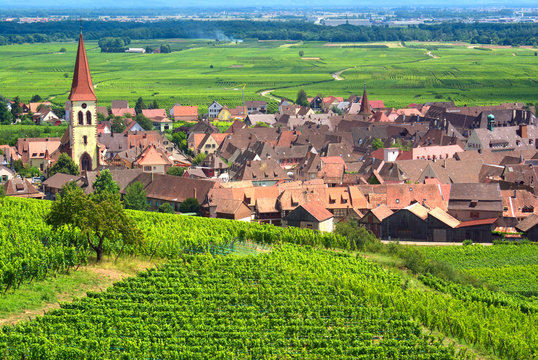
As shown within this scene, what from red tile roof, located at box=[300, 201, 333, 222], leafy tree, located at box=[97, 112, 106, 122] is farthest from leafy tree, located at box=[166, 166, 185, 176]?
leafy tree, located at box=[97, 112, 106, 122]

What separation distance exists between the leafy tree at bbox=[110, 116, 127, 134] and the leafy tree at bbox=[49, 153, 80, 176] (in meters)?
42.7

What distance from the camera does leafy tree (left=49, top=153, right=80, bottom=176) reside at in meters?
99.8

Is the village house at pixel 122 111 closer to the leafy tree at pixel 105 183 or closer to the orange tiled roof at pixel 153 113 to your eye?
the orange tiled roof at pixel 153 113

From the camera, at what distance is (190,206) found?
3241 inches

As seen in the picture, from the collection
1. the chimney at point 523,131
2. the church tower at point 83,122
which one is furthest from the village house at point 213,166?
the chimney at point 523,131

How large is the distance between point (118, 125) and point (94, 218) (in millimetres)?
98305

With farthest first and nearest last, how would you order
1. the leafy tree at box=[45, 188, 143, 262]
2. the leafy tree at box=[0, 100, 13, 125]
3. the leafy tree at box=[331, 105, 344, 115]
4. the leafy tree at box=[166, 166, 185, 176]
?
1. the leafy tree at box=[331, 105, 344, 115]
2. the leafy tree at box=[0, 100, 13, 125]
3. the leafy tree at box=[166, 166, 185, 176]
4. the leafy tree at box=[45, 188, 143, 262]

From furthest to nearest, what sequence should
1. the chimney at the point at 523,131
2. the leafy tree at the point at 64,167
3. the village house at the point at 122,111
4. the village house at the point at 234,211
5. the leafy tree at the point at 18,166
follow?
1. the village house at the point at 122,111
2. the chimney at the point at 523,131
3. the leafy tree at the point at 18,166
4. the leafy tree at the point at 64,167
5. the village house at the point at 234,211

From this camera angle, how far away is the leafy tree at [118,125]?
144 metres

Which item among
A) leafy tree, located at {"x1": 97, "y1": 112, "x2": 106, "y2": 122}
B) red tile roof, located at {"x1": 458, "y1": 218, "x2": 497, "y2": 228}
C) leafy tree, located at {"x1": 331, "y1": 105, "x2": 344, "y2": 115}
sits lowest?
leafy tree, located at {"x1": 331, "y1": 105, "x2": 344, "y2": 115}

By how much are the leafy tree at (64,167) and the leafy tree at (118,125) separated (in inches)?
1682

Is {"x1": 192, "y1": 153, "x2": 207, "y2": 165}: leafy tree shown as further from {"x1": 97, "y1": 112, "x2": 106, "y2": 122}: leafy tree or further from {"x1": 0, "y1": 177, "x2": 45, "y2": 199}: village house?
{"x1": 97, "y1": 112, "x2": 106, "y2": 122}: leafy tree

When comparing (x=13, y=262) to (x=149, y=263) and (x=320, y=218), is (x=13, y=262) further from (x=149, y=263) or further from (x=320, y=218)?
(x=320, y=218)

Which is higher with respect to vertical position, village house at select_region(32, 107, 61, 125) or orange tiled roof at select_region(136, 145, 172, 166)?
orange tiled roof at select_region(136, 145, 172, 166)
